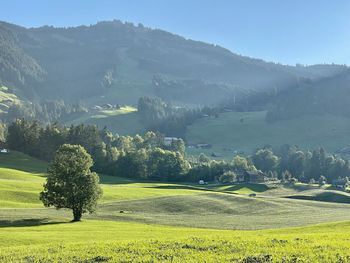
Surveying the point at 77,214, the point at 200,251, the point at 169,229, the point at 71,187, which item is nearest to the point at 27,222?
the point at 77,214

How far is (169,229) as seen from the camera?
65375mm

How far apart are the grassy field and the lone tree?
228cm

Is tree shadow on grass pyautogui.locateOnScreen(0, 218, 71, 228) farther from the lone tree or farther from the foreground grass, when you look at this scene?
the foreground grass

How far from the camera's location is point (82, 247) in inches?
1497

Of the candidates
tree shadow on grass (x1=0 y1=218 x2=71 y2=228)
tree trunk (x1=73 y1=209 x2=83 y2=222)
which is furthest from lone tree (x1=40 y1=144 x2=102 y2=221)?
tree shadow on grass (x1=0 y1=218 x2=71 y2=228)

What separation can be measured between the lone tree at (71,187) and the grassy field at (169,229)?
2.28 metres

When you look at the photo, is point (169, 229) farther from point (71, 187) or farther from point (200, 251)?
point (200, 251)

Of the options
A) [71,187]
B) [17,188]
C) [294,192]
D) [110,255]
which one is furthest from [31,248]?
[294,192]

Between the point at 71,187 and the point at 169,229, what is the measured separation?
72.6 feet

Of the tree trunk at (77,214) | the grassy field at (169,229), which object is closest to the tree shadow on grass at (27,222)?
the grassy field at (169,229)

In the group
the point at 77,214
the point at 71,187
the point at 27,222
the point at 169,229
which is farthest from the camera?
the point at 71,187

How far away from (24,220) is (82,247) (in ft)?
114

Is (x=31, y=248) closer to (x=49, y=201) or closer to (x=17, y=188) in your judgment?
(x=49, y=201)

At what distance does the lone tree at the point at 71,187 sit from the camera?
7875cm
